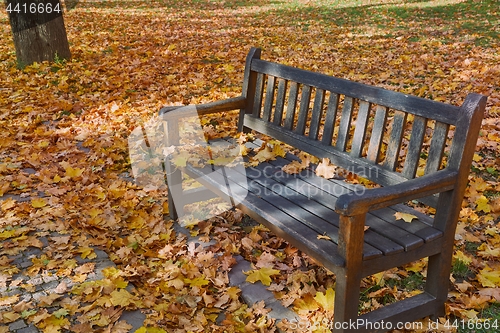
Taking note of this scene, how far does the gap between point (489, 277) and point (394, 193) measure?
121 centimetres

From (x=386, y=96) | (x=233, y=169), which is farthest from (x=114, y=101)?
(x=386, y=96)

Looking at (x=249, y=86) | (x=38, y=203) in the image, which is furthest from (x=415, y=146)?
(x=38, y=203)

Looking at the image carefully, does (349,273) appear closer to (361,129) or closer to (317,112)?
(361,129)

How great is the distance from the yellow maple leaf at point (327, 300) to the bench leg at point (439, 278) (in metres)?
A: 0.52

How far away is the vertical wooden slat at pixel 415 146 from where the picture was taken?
2.67m

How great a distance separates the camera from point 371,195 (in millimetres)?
2178

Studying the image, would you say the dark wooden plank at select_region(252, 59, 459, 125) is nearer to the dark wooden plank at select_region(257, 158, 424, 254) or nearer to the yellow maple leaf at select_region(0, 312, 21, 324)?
the dark wooden plank at select_region(257, 158, 424, 254)

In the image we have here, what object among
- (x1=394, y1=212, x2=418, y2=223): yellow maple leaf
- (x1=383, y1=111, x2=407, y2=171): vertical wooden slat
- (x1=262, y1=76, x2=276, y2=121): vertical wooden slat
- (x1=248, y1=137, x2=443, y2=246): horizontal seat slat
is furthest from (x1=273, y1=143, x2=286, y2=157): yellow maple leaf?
(x1=394, y1=212, x2=418, y2=223): yellow maple leaf

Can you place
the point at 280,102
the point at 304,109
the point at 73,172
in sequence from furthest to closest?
1. the point at 73,172
2. the point at 280,102
3. the point at 304,109

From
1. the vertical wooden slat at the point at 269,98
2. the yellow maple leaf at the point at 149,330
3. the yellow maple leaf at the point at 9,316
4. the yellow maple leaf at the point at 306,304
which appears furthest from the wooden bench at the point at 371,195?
the yellow maple leaf at the point at 9,316

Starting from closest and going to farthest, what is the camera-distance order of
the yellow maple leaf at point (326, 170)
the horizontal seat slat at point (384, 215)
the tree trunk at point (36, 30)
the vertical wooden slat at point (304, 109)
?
the horizontal seat slat at point (384, 215), the yellow maple leaf at point (326, 170), the vertical wooden slat at point (304, 109), the tree trunk at point (36, 30)

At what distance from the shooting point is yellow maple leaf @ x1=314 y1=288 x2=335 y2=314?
9.02 feet

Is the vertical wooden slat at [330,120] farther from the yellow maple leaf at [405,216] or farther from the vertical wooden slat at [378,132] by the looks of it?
the yellow maple leaf at [405,216]

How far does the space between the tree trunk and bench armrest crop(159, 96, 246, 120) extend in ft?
15.3
